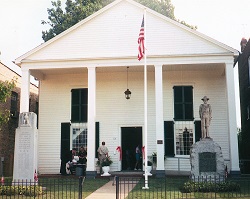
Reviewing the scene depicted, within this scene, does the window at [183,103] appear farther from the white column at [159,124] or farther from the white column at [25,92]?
the white column at [25,92]

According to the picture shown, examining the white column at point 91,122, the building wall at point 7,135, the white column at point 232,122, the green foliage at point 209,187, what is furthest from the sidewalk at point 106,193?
the building wall at point 7,135

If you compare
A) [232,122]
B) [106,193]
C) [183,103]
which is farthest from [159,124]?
[106,193]

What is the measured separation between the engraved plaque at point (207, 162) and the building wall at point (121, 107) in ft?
19.9

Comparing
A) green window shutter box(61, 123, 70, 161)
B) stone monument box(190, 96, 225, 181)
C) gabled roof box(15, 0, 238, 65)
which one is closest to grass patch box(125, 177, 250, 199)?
stone monument box(190, 96, 225, 181)

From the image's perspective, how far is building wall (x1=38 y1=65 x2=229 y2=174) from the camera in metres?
21.0

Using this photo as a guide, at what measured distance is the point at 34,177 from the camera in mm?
13758

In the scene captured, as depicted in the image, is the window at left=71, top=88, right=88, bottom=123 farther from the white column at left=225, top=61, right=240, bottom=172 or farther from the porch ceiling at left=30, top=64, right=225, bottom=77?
the white column at left=225, top=61, right=240, bottom=172

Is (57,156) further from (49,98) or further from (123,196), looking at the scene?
(123,196)

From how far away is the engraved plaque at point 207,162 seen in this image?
1459 centimetres

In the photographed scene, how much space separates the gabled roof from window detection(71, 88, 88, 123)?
319 cm

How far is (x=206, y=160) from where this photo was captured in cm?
1465

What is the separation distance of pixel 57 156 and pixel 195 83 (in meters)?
9.14

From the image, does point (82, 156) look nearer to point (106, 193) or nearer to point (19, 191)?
point (106, 193)

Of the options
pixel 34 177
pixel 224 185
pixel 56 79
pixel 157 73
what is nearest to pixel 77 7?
pixel 56 79
